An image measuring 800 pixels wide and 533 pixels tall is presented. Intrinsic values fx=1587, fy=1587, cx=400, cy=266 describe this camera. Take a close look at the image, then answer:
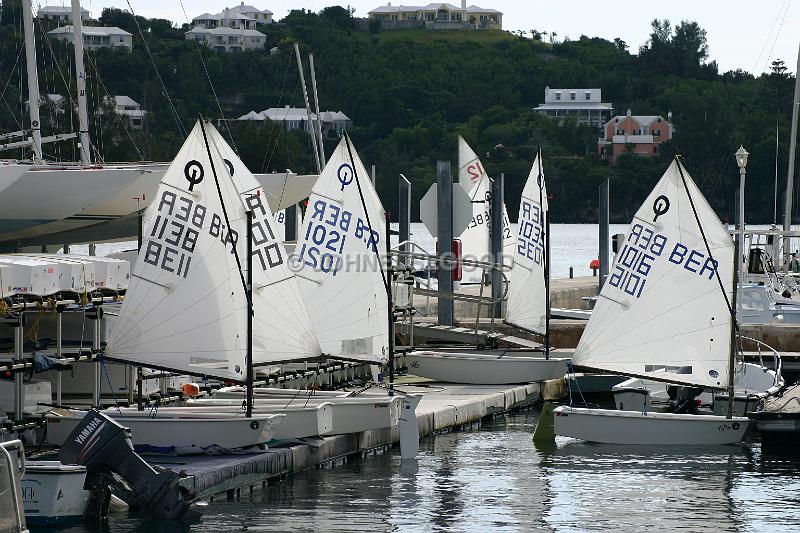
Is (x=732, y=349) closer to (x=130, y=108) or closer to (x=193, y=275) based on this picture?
(x=193, y=275)

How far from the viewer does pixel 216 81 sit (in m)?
112

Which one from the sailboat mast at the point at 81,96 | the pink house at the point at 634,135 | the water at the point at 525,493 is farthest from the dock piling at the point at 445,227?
A: the pink house at the point at 634,135

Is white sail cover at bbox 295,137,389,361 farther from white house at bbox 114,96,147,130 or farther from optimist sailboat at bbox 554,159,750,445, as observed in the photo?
white house at bbox 114,96,147,130

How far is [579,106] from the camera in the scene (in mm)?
158375

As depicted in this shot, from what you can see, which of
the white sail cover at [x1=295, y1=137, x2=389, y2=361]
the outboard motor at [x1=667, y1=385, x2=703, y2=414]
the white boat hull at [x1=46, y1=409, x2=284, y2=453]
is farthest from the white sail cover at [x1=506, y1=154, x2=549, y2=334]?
the white boat hull at [x1=46, y1=409, x2=284, y2=453]

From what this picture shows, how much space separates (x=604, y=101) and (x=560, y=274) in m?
92.5

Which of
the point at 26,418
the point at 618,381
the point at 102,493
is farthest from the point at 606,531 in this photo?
the point at 618,381

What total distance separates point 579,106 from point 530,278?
13050cm

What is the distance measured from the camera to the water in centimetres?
1770

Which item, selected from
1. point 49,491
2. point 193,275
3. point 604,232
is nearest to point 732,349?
point 193,275

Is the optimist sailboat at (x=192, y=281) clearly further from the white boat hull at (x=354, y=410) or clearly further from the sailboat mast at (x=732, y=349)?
the sailboat mast at (x=732, y=349)

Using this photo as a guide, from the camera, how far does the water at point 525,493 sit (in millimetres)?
17703

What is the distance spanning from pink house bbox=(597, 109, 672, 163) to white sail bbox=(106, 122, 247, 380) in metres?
113

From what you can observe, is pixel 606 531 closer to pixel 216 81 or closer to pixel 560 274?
pixel 560 274
